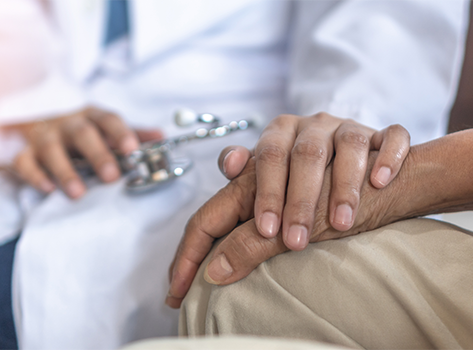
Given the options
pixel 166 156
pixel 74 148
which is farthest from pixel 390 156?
pixel 74 148

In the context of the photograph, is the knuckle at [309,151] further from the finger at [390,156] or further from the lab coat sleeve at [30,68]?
the lab coat sleeve at [30,68]

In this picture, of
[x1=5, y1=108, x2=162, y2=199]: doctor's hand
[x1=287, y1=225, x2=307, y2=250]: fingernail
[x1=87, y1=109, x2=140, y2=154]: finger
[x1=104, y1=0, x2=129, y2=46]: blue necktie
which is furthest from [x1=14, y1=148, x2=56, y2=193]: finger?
[x1=287, y1=225, x2=307, y2=250]: fingernail

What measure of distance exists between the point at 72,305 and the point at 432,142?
1.42ft

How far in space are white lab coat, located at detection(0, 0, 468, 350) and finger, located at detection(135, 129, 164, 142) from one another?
26 mm

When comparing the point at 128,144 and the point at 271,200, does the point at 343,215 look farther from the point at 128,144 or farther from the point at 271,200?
the point at 128,144

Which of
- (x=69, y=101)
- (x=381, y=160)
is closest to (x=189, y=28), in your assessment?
(x=69, y=101)

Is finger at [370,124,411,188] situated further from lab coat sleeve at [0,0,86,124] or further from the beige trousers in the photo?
lab coat sleeve at [0,0,86,124]

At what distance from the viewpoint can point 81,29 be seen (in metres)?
0.78

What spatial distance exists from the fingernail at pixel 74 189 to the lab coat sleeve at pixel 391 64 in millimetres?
351

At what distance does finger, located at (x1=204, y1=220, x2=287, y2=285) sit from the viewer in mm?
347

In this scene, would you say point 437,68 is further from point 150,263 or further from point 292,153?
point 150,263

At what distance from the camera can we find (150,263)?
19.6 inches

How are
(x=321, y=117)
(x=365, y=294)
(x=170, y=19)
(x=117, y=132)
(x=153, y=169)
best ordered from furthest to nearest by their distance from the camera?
(x=170, y=19) < (x=117, y=132) < (x=153, y=169) < (x=321, y=117) < (x=365, y=294)

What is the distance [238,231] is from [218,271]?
0.04 meters
